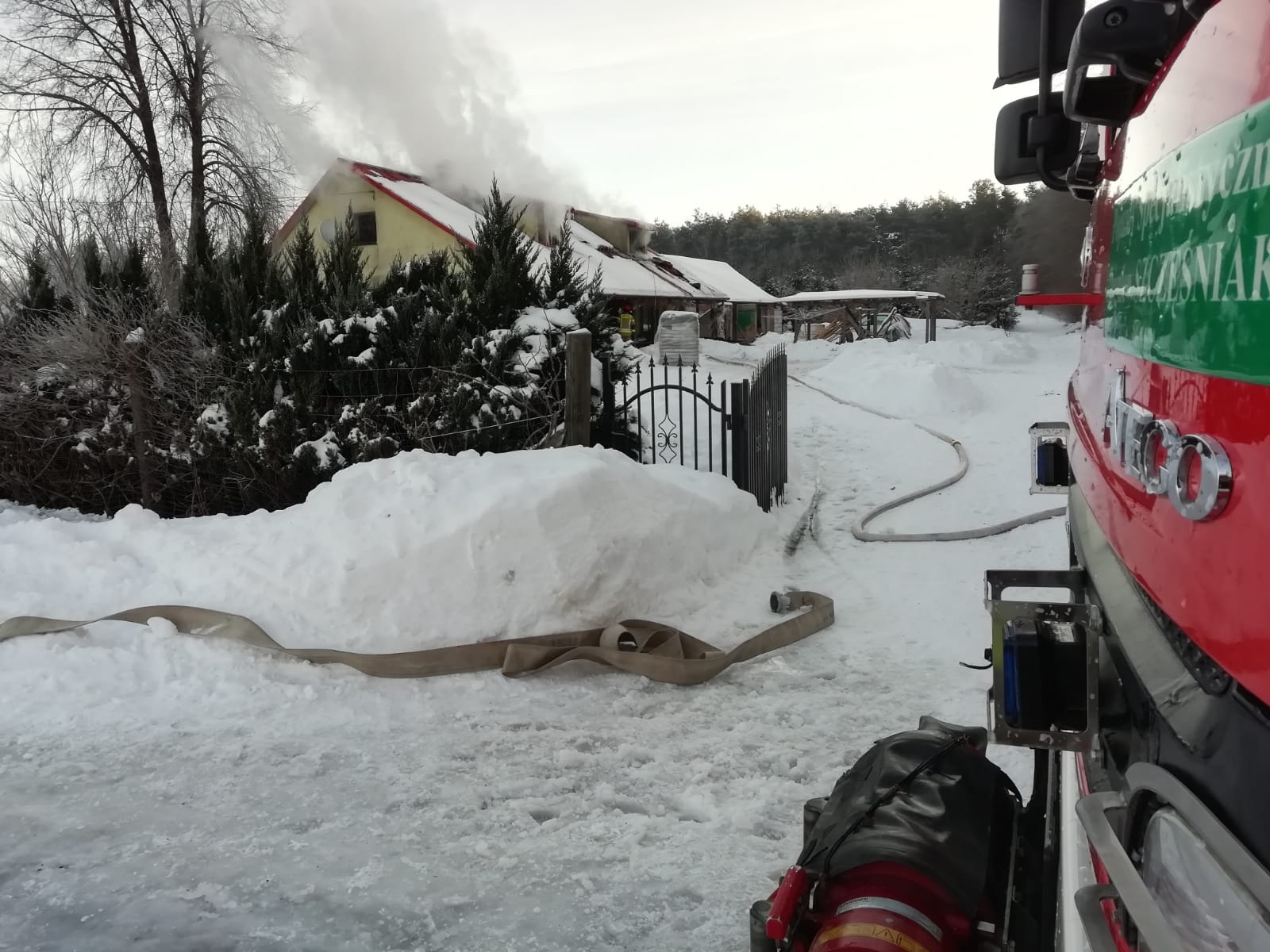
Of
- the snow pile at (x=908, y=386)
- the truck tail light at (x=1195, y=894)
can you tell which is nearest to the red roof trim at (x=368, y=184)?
the snow pile at (x=908, y=386)

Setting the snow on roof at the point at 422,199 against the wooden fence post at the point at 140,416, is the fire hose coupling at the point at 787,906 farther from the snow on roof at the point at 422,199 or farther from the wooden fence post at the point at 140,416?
the snow on roof at the point at 422,199

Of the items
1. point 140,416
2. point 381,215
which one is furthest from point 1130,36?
point 381,215

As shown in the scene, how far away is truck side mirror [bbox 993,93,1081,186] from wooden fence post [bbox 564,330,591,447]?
3.99 metres

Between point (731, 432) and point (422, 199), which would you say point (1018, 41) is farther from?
point (422, 199)

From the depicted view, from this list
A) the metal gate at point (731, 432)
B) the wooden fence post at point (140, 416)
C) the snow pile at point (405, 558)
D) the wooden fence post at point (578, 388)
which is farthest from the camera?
the wooden fence post at point (140, 416)

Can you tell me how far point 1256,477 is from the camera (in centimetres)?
88

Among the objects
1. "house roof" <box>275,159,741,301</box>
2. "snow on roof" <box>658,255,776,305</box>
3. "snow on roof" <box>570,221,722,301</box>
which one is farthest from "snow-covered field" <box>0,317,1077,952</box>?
"snow on roof" <box>658,255,776,305</box>

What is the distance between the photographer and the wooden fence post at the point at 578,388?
674 cm

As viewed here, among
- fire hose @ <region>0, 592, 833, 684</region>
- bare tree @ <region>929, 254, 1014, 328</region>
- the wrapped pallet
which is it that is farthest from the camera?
bare tree @ <region>929, 254, 1014, 328</region>

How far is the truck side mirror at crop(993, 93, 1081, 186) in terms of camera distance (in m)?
2.54

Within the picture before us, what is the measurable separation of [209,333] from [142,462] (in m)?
1.48

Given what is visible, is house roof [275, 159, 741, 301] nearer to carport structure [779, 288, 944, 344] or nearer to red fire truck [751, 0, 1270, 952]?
carport structure [779, 288, 944, 344]

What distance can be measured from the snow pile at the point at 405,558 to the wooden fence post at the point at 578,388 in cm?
100

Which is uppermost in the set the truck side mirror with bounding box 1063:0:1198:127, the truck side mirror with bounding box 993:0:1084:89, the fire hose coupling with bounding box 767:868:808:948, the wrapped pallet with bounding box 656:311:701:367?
the truck side mirror with bounding box 993:0:1084:89
